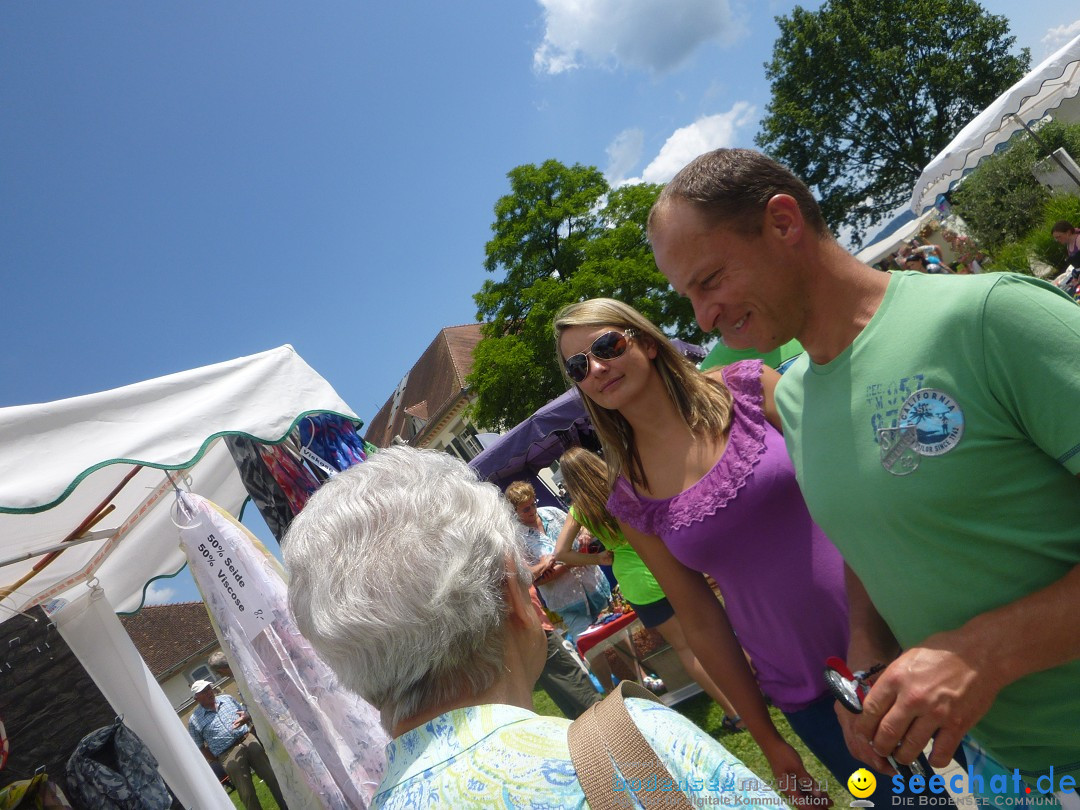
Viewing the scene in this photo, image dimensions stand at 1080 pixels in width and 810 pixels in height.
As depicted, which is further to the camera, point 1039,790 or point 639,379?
point 639,379

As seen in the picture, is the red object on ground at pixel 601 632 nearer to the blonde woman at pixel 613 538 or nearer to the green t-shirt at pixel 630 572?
the blonde woman at pixel 613 538

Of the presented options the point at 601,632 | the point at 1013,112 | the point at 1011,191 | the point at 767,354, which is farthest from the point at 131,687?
the point at 1011,191

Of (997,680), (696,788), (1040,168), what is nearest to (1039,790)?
(997,680)

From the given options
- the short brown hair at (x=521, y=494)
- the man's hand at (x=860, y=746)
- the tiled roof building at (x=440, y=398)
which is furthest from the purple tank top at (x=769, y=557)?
the tiled roof building at (x=440, y=398)

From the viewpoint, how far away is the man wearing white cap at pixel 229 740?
8.47 meters

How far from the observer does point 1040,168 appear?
1327cm

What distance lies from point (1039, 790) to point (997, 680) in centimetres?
41

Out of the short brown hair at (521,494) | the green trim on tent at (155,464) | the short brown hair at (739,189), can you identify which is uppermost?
the green trim on tent at (155,464)

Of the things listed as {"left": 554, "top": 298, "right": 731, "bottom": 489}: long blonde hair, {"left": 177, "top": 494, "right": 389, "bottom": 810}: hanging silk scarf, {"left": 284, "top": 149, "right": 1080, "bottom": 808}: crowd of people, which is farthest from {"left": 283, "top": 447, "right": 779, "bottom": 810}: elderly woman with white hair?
{"left": 177, "top": 494, "right": 389, "bottom": 810}: hanging silk scarf

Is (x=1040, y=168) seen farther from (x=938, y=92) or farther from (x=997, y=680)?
(x=938, y=92)

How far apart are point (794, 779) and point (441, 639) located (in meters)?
A: 1.37

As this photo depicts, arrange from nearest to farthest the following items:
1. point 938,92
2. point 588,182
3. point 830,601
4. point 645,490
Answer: point 830,601 < point 645,490 < point 588,182 < point 938,92

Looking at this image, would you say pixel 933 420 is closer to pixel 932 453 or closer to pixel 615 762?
pixel 932 453

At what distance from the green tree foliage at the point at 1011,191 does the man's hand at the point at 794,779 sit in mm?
14518
